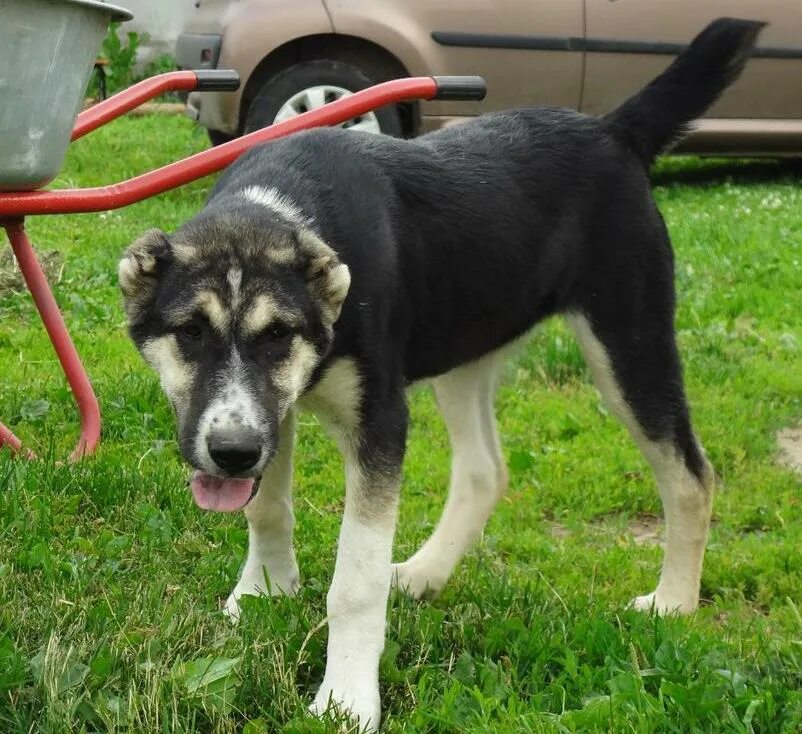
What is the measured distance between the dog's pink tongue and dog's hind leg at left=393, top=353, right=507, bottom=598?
3.55 ft

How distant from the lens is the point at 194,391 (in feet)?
9.26

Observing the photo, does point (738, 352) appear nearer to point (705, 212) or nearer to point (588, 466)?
point (588, 466)

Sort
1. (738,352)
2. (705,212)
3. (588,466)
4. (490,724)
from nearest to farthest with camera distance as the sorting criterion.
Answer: (490,724) → (588,466) → (738,352) → (705,212)

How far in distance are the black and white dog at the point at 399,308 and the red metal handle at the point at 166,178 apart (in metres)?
0.51

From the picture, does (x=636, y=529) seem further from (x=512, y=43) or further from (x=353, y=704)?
(x=512, y=43)

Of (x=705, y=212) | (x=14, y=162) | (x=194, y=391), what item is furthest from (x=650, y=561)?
(x=705, y=212)

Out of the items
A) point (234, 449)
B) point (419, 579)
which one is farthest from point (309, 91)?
point (234, 449)

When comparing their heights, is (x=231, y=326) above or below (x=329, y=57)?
above

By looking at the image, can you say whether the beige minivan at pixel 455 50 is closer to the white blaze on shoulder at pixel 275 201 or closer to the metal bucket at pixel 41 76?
the metal bucket at pixel 41 76

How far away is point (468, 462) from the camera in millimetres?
4141

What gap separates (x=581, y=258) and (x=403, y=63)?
19.1ft

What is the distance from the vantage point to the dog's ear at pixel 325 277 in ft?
9.53

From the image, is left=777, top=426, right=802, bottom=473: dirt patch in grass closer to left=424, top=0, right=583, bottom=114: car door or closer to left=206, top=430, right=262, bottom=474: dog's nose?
left=206, top=430, right=262, bottom=474: dog's nose

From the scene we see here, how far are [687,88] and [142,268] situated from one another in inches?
73.9
